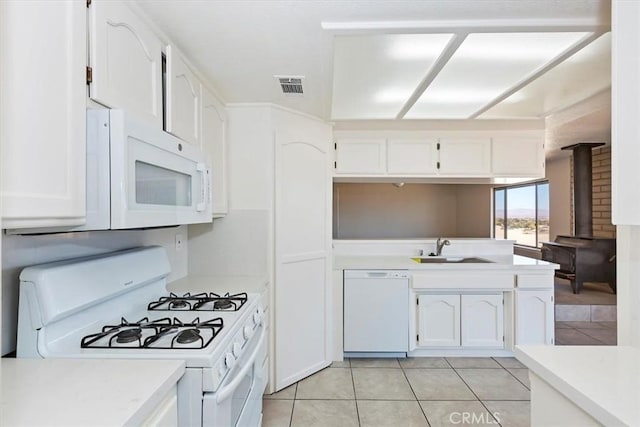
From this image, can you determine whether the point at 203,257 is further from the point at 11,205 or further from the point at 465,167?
the point at 465,167

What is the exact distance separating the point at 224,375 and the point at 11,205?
0.83 metres

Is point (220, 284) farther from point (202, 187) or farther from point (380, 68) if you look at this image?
point (380, 68)

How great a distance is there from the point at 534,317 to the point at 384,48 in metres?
2.63

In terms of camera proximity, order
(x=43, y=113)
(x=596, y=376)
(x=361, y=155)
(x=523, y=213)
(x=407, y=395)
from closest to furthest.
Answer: (x=43, y=113) < (x=596, y=376) < (x=407, y=395) < (x=361, y=155) < (x=523, y=213)

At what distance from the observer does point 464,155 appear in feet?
10.7

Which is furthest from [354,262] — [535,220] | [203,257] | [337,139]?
[535,220]

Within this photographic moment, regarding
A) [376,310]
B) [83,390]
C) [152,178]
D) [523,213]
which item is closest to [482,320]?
[376,310]

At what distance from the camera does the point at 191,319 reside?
1.55m

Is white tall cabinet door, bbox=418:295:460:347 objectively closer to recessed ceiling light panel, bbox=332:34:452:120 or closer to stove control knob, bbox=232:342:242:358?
recessed ceiling light panel, bbox=332:34:452:120

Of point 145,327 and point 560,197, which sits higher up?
point 560,197

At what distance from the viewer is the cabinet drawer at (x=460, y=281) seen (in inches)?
119
